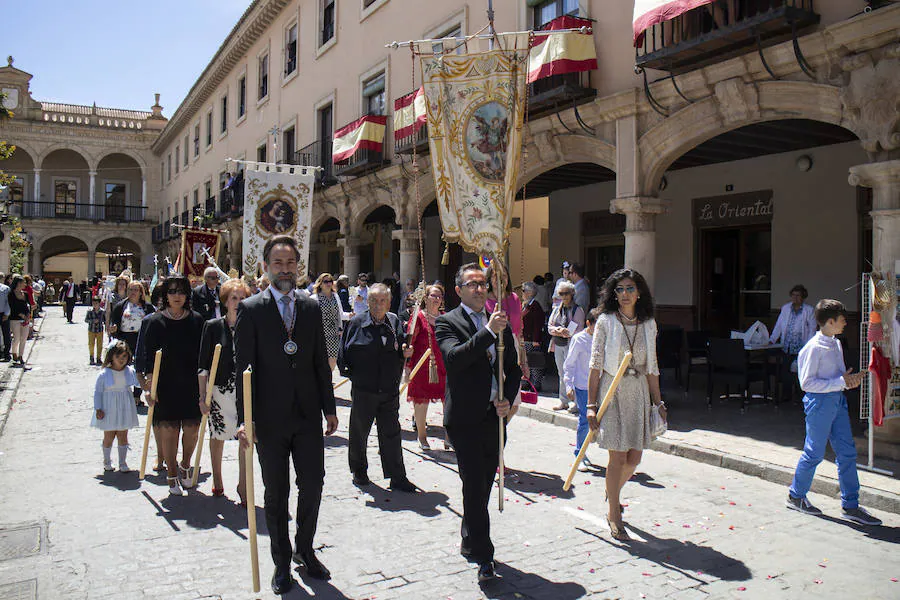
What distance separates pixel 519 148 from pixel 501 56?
69 cm

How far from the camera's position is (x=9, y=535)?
4.77 meters

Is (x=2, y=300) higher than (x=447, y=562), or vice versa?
(x=2, y=300)

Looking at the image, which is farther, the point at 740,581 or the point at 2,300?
the point at 2,300

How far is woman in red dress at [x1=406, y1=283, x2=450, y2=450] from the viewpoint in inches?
288

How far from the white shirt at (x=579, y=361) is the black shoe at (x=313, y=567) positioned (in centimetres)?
348

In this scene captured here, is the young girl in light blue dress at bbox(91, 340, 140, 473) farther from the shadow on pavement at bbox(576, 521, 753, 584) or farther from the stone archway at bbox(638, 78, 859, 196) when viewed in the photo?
the stone archway at bbox(638, 78, 859, 196)

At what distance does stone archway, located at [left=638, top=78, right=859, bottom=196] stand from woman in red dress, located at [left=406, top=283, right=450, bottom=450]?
14.6ft

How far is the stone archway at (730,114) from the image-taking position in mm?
8109

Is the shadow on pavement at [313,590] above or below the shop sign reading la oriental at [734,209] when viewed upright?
below

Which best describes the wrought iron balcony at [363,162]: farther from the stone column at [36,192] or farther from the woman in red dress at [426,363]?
the stone column at [36,192]

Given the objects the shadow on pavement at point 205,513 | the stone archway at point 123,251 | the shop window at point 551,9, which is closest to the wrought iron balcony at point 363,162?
the shop window at point 551,9

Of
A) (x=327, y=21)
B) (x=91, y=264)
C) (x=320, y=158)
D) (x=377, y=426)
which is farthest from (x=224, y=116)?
(x=377, y=426)

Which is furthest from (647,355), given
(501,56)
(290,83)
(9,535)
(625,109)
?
(290,83)

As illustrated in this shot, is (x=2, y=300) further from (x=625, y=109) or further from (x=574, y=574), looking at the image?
(x=574, y=574)
